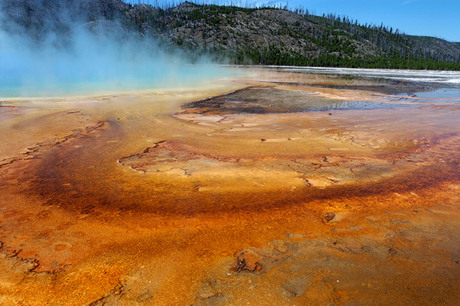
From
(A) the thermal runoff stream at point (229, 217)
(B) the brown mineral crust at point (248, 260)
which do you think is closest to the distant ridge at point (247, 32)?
(A) the thermal runoff stream at point (229, 217)

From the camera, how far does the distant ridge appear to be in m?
70.9

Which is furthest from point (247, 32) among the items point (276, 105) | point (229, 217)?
point (229, 217)

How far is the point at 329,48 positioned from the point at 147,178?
89.7 metres

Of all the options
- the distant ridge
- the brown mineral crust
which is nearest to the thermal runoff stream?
the brown mineral crust

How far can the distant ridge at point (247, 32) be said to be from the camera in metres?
70.9

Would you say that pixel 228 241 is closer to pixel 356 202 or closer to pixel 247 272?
pixel 247 272

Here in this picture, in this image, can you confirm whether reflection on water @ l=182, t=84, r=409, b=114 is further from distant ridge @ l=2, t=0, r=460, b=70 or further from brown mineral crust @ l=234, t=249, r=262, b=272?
distant ridge @ l=2, t=0, r=460, b=70

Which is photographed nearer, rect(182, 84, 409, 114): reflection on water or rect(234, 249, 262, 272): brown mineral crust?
rect(234, 249, 262, 272): brown mineral crust

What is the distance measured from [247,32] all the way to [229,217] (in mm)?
90603

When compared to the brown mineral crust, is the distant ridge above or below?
above

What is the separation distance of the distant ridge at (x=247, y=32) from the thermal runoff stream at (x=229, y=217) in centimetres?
6356

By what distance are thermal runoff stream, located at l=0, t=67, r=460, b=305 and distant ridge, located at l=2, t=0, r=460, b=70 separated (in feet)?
209

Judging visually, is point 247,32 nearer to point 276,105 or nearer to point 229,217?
point 276,105

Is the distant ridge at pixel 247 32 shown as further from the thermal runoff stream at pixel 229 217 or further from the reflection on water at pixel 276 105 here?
the thermal runoff stream at pixel 229 217
